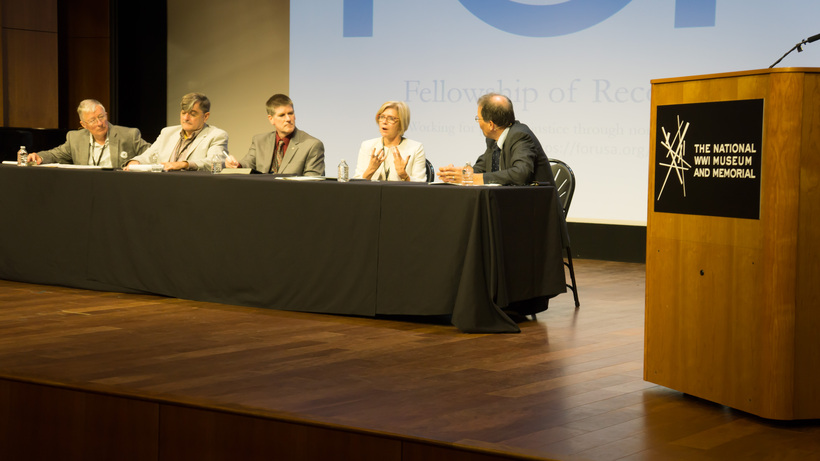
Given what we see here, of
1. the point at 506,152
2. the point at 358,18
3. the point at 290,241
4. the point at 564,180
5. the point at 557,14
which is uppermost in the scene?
the point at 358,18

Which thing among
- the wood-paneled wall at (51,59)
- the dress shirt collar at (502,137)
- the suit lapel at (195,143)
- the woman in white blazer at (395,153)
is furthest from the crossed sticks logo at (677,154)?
the wood-paneled wall at (51,59)

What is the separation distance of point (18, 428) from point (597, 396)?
1916 mm

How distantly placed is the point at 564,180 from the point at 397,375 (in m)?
2.34

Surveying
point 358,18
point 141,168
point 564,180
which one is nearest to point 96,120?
point 141,168

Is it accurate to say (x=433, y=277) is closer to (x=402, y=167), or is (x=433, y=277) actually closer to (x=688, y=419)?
(x=402, y=167)

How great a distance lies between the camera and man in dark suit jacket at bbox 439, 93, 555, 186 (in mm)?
4582

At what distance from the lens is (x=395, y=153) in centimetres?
526

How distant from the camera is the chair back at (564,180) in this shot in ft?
17.1

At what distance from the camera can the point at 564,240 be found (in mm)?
4703

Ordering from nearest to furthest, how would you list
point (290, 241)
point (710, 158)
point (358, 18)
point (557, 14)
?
point (710, 158) < point (290, 241) < point (557, 14) < point (358, 18)

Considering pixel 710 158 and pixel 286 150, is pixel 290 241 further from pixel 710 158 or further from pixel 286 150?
pixel 710 158

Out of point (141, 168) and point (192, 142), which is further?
point (192, 142)

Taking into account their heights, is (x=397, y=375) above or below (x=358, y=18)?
below

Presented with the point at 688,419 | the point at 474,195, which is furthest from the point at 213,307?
the point at 688,419
